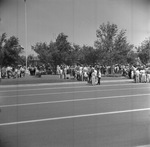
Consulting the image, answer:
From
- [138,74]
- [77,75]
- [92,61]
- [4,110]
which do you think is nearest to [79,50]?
[92,61]

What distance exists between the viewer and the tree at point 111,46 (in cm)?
3069

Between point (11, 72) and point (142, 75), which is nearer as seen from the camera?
point (142, 75)

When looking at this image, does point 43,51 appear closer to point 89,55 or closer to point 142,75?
point 89,55

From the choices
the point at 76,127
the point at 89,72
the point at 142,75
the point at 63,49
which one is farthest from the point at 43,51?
the point at 76,127

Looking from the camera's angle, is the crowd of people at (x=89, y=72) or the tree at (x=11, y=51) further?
the tree at (x=11, y=51)

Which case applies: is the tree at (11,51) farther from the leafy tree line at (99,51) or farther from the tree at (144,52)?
the tree at (144,52)

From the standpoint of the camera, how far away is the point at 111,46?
102 ft

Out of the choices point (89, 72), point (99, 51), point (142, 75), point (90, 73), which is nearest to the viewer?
point (90, 73)

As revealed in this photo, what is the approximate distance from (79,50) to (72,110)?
23.6 metres

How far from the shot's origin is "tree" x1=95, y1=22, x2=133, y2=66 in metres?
30.7

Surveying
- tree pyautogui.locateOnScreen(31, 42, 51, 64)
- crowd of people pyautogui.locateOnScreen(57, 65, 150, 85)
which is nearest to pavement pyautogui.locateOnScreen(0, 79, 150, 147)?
crowd of people pyautogui.locateOnScreen(57, 65, 150, 85)

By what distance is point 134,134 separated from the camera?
18.2 feet

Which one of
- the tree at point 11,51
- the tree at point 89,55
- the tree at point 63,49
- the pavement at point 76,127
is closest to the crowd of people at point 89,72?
the tree at point 11,51

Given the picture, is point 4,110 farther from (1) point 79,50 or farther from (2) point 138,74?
(1) point 79,50
